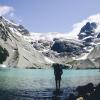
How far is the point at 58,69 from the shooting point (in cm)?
8825

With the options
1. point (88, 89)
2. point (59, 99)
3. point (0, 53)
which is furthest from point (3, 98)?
point (0, 53)

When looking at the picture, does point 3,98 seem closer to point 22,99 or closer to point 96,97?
point 22,99

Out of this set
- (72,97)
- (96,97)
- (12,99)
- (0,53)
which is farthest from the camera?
(0,53)

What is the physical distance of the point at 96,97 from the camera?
2148 inches

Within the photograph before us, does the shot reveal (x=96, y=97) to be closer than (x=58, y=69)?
Yes

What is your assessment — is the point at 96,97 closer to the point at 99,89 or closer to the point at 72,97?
the point at 99,89

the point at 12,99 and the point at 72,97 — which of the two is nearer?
the point at 72,97

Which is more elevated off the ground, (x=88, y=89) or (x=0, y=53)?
(x=0, y=53)

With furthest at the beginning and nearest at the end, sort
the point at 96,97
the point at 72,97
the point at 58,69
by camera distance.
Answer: the point at 58,69 < the point at 72,97 < the point at 96,97

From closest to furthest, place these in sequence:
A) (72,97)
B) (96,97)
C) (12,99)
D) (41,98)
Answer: (96,97), (72,97), (12,99), (41,98)

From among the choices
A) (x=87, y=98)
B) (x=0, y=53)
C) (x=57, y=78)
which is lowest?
(x=87, y=98)

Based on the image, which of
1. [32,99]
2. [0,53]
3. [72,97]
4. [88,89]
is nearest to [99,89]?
[72,97]

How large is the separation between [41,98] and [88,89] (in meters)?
11.9

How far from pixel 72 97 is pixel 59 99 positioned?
7.73 m
